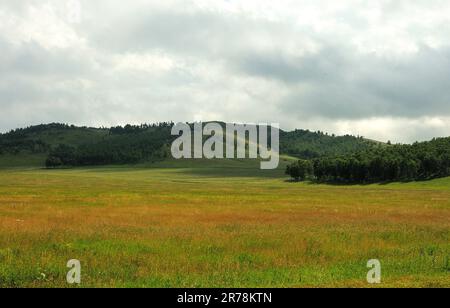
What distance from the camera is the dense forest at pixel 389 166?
149000 mm

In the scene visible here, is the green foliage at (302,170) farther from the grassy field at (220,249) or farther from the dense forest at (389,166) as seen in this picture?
the grassy field at (220,249)

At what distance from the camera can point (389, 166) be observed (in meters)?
151

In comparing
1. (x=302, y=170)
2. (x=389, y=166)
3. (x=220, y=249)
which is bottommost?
(x=220, y=249)

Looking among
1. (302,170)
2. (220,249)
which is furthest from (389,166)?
(220,249)

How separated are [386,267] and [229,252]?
24.7 feet

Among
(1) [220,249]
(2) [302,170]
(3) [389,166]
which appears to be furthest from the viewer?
(2) [302,170]

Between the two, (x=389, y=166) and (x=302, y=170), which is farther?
(x=302, y=170)

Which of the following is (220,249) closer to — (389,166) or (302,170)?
(389,166)

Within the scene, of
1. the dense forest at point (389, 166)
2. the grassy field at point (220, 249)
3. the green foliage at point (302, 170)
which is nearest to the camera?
the grassy field at point (220, 249)

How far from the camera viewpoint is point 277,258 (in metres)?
23.7

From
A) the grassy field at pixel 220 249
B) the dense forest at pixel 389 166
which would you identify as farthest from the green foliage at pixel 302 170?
the grassy field at pixel 220 249

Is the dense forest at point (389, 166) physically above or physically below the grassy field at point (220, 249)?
above

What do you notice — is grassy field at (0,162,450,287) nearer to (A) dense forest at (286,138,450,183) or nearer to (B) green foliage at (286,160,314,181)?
(A) dense forest at (286,138,450,183)
